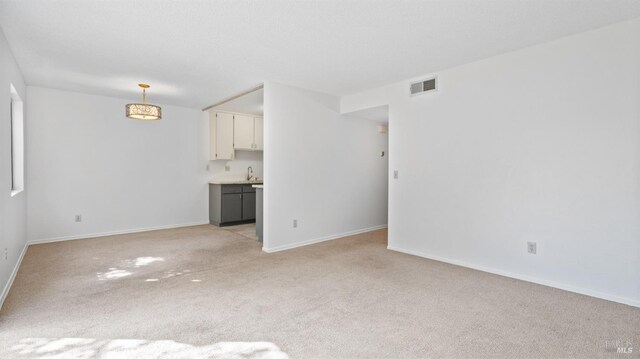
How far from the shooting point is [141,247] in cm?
475

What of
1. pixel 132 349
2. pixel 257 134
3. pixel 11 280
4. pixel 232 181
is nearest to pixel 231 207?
pixel 232 181

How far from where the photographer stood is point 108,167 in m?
5.61

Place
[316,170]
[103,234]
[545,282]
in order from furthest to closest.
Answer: [103,234] < [316,170] < [545,282]

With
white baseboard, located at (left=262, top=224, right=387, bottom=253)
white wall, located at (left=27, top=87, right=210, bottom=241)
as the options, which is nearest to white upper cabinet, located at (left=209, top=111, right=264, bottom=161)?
white wall, located at (left=27, top=87, right=210, bottom=241)

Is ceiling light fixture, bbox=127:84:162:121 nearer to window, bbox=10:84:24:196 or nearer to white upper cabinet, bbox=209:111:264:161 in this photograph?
window, bbox=10:84:24:196

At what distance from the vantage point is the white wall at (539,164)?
281 cm

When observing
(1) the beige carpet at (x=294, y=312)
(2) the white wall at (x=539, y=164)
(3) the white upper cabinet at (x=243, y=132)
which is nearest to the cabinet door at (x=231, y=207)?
(3) the white upper cabinet at (x=243, y=132)

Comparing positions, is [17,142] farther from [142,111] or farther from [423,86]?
[423,86]

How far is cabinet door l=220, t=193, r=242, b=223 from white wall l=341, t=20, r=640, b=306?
144 inches

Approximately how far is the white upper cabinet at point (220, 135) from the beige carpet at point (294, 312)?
310 cm

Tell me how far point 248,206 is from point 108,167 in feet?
8.59

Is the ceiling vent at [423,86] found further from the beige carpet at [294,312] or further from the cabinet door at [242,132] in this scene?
the cabinet door at [242,132]

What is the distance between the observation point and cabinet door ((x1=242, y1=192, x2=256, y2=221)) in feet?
22.2

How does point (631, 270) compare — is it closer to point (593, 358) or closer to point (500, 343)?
point (593, 358)
